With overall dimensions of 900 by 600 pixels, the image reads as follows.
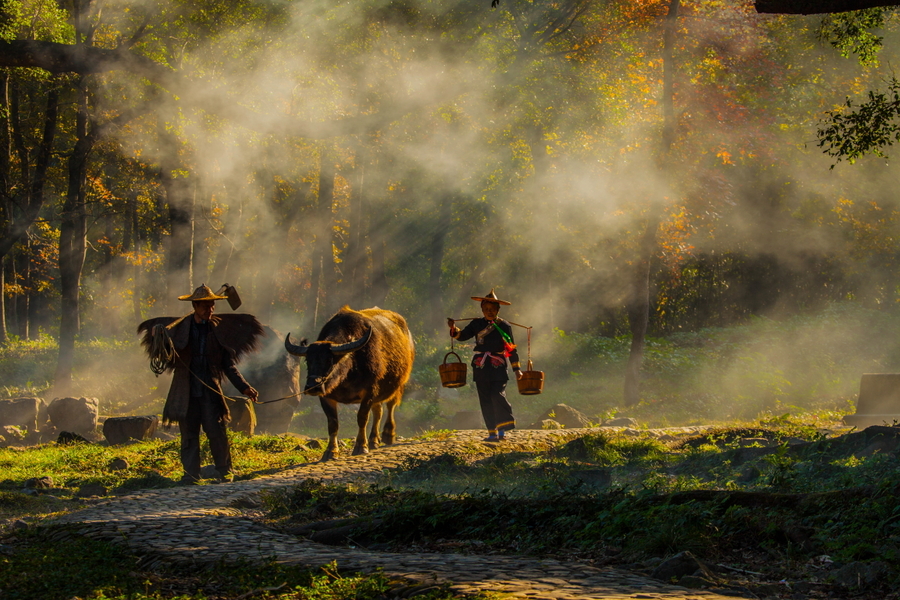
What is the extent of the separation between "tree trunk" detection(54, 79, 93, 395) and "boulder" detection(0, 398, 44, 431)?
4910 mm

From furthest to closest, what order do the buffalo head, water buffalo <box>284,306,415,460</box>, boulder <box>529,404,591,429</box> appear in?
boulder <box>529,404,591,429</box> → water buffalo <box>284,306,415,460</box> → the buffalo head

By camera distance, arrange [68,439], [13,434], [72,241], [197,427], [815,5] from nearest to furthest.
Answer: [815,5] → [197,427] → [68,439] → [13,434] → [72,241]

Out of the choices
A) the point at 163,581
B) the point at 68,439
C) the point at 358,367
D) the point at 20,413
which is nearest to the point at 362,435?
the point at 358,367

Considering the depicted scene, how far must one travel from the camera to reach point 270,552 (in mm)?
6422

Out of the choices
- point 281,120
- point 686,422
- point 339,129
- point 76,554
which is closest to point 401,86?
point 339,129

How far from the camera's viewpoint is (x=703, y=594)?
517cm

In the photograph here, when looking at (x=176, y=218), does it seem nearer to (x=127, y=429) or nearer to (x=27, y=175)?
(x=27, y=175)

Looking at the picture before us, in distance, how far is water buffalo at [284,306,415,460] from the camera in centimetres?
1241

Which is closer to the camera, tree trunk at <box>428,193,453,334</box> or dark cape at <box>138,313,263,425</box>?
dark cape at <box>138,313,263,425</box>

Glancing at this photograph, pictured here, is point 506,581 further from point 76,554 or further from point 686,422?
point 686,422

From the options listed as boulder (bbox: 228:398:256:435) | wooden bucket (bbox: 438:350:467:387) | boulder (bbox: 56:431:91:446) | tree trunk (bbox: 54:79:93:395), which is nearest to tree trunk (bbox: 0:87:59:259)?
tree trunk (bbox: 54:79:93:395)

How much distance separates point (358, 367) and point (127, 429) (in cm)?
561

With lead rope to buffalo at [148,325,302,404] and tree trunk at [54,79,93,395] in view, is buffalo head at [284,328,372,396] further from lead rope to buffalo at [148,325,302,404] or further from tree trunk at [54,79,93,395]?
tree trunk at [54,79,93,395]

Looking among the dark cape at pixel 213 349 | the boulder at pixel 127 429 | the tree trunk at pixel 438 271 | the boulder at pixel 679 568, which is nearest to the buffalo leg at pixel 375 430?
the dark cape at pixel 213 349
